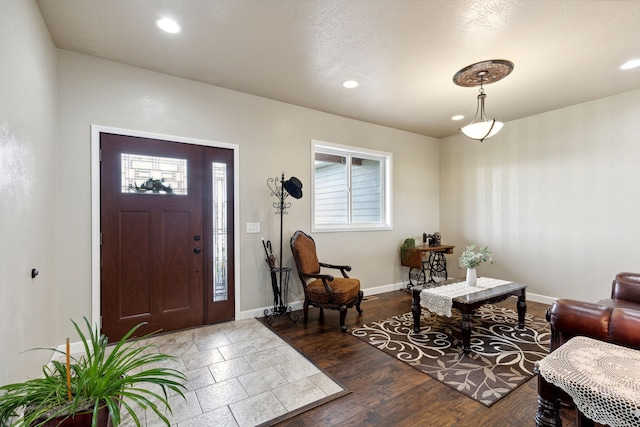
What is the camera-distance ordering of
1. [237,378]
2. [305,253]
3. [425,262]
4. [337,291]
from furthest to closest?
[425,262]
[305,253]
[337,291]
[237,378]

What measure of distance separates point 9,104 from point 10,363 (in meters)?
1.49

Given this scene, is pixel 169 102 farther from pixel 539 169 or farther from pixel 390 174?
pixel 539 169

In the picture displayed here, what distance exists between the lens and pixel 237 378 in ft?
7.86

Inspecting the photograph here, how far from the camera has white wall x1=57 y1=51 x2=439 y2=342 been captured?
2.85 m

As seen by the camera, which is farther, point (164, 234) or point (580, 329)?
point (164, 234)

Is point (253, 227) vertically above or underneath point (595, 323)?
above

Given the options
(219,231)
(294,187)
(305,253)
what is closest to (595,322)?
(305,253)

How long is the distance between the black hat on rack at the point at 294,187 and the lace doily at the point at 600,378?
2.91 metres

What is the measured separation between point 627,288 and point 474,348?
1.63 m

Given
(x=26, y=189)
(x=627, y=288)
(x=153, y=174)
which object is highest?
(x=153, y=174)

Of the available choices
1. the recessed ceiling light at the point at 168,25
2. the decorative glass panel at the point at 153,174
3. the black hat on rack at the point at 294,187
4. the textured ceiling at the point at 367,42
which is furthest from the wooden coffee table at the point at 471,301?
the recessed ceiling light at the point at 168,25

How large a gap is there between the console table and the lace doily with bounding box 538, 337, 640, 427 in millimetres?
3599

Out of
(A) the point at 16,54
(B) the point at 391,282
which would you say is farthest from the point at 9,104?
(B) the point at 391,282

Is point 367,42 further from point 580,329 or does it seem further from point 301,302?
point 301,302
